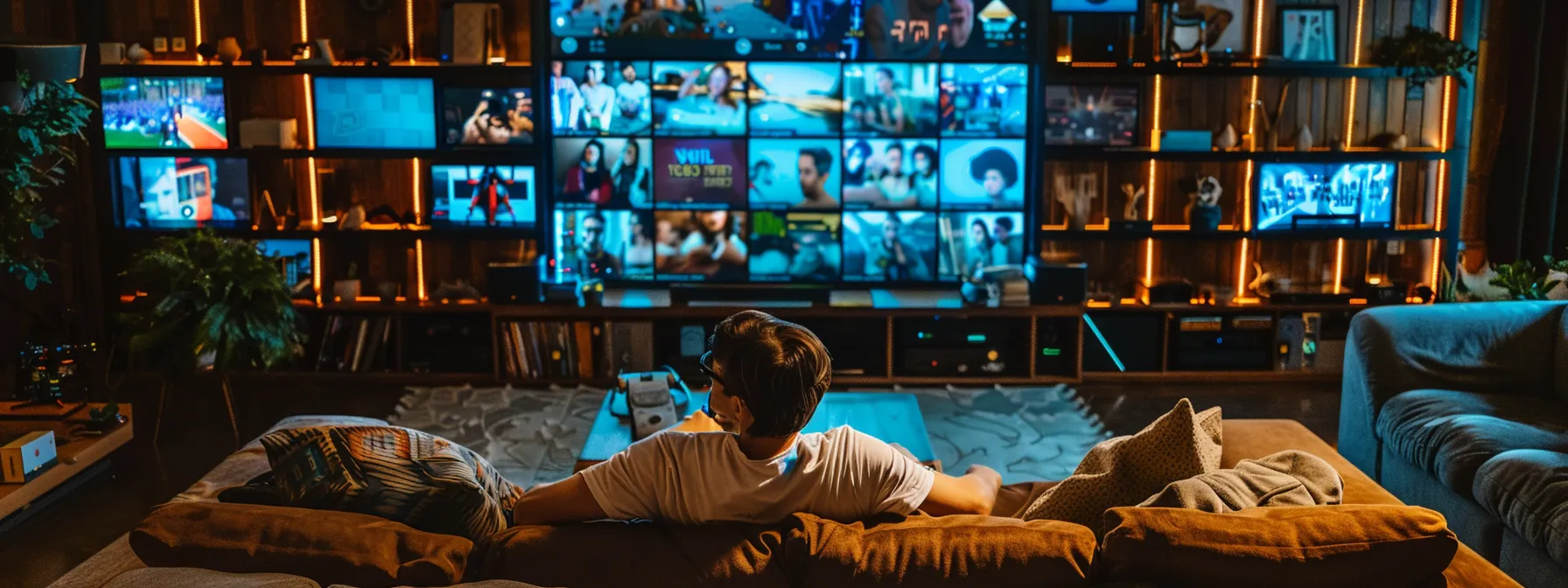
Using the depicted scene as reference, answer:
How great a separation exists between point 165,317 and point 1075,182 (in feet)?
13.5

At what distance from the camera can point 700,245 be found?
6.36 meters

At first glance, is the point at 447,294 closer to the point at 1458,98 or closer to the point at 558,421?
the point at 558,421

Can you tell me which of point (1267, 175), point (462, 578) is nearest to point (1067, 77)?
point (1267, 175)

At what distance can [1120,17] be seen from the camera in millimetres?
6016

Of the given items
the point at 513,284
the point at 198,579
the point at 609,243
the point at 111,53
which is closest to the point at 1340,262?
the point at 609,243

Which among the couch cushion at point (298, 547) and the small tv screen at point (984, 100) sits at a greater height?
the small tv screen at point (984, 100)

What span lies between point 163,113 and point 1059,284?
4.36 metres

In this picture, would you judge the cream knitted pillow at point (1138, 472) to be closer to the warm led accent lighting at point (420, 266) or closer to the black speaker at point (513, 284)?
the black speaker at point (513, 284)

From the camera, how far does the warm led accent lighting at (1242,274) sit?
636 cm

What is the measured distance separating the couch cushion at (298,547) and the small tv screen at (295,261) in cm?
419

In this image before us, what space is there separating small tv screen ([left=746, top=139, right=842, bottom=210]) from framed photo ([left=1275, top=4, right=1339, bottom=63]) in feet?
7.19

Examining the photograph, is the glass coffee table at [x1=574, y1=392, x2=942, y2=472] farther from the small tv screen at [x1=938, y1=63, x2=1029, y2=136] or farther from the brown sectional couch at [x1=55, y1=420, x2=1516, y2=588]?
the small tv screen at [x1=938, y1=63, x2=1029, y2=136]

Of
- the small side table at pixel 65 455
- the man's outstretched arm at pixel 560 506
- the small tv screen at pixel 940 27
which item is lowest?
the small side table at pixel 65 455

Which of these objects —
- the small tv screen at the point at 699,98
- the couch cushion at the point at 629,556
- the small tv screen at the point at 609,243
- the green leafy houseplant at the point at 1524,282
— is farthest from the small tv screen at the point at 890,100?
the couch cushion at the point at 629,556
